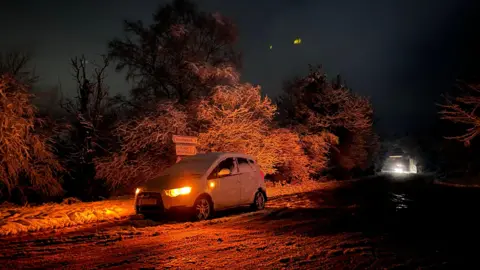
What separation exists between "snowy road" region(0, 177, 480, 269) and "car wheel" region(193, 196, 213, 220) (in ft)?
1.21

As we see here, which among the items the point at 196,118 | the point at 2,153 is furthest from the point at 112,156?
the point at 2,153

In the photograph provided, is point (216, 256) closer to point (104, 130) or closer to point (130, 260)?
point (130, 260)

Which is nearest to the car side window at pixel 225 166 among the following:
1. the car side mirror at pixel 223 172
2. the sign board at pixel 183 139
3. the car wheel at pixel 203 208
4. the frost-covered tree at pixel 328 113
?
the car side mirror at pixel 223 172

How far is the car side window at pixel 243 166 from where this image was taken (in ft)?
40.6

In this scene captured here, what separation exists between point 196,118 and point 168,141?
204 cm

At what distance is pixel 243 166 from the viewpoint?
12547 millimetres

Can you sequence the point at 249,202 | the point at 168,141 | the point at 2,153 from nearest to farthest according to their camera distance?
the point at 249,202 → the point at 2,153 → the point at 168,141

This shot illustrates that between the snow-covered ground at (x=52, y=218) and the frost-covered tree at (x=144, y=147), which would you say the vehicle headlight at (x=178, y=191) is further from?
the frost-covered tree at (x=144, y=147)

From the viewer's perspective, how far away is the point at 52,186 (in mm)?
16969

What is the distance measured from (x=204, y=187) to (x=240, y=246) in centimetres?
391

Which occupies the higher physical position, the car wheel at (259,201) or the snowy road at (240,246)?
the car wheel at (259,201)

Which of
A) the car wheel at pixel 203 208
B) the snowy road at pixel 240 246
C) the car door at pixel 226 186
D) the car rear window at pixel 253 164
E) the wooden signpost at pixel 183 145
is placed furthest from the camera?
the wooden signpost at pixel 183 145

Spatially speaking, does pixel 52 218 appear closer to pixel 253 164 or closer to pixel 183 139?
pixel 253 164

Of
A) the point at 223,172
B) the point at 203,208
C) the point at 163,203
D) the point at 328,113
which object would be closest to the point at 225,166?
the point at 223,172
